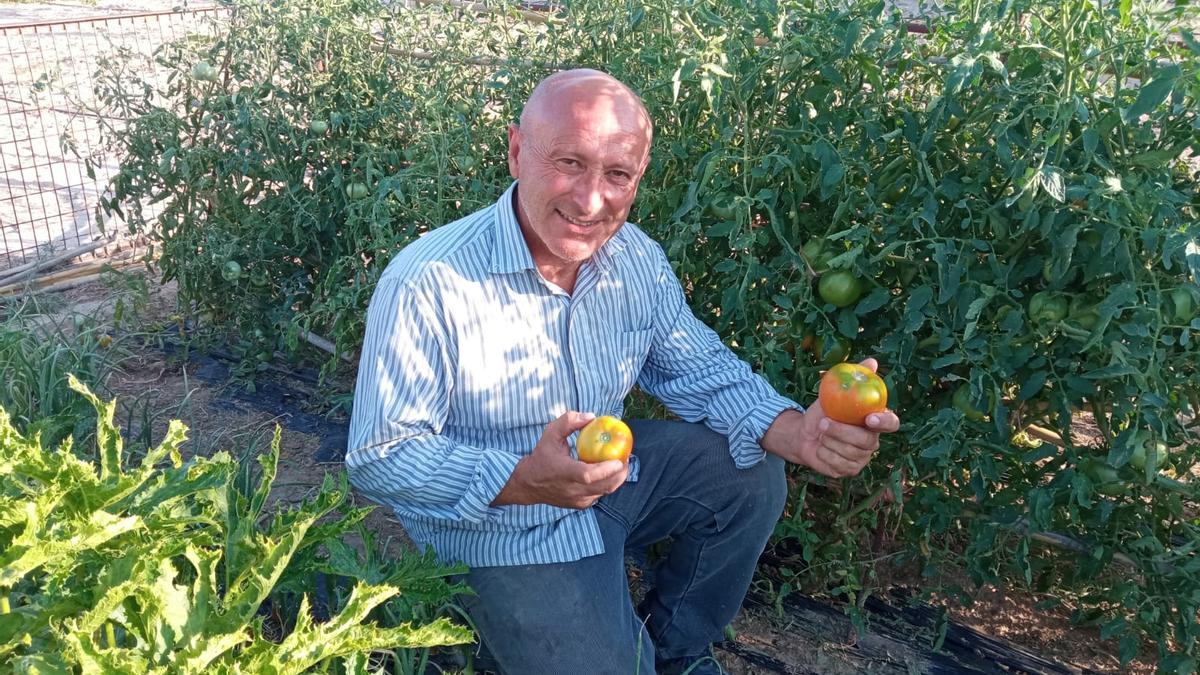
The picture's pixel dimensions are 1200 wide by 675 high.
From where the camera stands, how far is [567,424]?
5.93ft

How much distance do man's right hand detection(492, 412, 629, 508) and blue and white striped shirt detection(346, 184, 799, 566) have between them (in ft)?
0.19

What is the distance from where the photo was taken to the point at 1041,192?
1.98 meters

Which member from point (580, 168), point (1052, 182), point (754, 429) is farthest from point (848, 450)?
point (580, 168)

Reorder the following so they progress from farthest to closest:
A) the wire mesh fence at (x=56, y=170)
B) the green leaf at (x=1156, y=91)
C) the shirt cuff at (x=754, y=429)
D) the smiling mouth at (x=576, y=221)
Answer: the wire mesh fence at (x=56, y=170) → the shirt cuff at (x=754, y=429) → the smiling mouth at (x=576, y=221) → the green leaf at (x=1156, y=91)

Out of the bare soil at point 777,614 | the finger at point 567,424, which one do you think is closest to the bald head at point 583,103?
the finger at point 567,424

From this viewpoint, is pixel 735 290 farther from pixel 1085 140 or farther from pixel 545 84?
pixel 1085 140

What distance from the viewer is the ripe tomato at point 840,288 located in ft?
7.13

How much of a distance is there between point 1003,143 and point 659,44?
89 centimetres

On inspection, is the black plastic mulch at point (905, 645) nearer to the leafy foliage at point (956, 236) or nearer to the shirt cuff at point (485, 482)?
the leafy foliage at point (956, 236)

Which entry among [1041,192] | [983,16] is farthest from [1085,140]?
[983,16]

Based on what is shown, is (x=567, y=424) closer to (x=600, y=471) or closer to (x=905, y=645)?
(x=600, y=471)

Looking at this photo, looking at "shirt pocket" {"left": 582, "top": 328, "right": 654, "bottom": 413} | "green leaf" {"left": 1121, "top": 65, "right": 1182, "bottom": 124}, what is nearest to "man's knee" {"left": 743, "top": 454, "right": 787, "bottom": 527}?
"shirt pocket" {"left": 582, "top": 328, "right": 654, "bottom": 413}

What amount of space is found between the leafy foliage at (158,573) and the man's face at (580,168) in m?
0.63

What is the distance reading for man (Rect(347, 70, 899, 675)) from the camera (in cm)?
191
